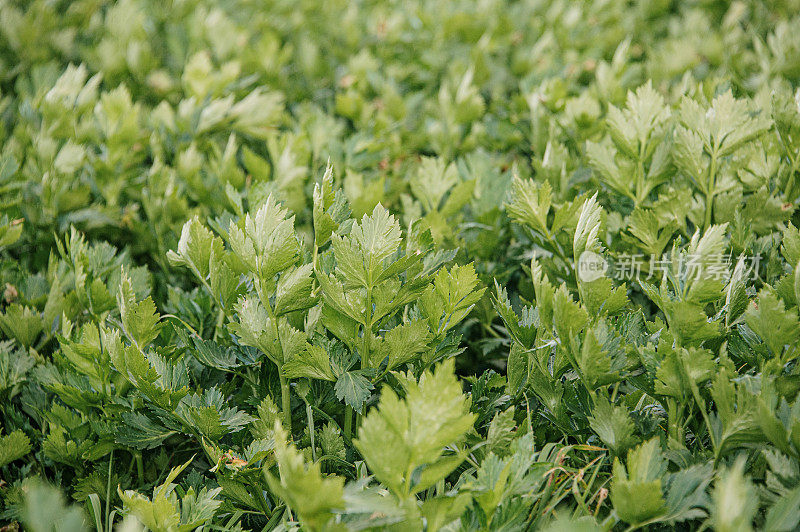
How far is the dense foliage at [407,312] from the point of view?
1.03 metres

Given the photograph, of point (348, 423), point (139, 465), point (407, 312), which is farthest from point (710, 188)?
point (139, 465)

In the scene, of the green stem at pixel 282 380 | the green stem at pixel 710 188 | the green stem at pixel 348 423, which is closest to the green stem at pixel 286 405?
the green stem at pixel 282 380

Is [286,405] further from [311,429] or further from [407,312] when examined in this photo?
[407,312]

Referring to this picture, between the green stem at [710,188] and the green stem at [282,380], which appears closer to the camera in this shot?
the green stem at [282,380]

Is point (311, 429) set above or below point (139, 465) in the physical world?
above

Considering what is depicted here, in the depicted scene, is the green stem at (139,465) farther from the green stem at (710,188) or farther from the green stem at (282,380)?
the green stem at (710,188)

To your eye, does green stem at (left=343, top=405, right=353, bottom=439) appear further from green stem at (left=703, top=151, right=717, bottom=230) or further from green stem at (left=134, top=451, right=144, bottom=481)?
green stem at (left=703, top=151, right=717, bottom=230)

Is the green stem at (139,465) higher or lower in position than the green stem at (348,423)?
lower

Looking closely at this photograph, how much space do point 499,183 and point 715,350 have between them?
735 mm

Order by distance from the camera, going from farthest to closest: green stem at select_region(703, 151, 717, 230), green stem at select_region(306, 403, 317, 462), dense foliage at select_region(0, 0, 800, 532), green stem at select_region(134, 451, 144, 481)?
green stem at select_region(703, 151, 717, 230) → green stem at select_region(134, 451, 144, 481) → green stem at select_region(306, 403, 317, 462) → dense foliage at select_region(0, 0, 800, 532)

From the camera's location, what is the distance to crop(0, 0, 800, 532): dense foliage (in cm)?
103

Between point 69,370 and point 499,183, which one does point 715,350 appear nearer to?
point 499,183

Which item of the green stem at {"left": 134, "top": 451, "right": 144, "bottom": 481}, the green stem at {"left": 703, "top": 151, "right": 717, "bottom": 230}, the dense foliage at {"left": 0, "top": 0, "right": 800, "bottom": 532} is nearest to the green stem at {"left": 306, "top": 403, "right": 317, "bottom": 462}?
the dense foliage at {"left": 0, "top": 0, "right": 800, "bottom": 532}

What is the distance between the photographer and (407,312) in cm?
138
